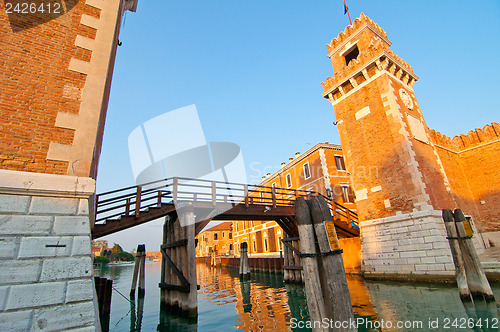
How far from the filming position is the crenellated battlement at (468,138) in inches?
632

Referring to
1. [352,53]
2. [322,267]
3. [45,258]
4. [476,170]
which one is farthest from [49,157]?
[476,170]

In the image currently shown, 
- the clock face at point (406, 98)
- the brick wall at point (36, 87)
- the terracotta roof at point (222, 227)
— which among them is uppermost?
the clock face at point (406, 98)

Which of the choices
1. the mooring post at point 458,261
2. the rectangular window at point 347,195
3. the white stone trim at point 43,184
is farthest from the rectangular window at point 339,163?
the white stone trim at point 43,184

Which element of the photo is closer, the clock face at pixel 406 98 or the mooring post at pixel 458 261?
the mooring post at pixel 458 261

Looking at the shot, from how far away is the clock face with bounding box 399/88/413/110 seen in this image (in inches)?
568

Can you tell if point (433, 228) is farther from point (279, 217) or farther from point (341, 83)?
point (341, 83)

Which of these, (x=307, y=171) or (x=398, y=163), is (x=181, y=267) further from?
(x=307, y=171)

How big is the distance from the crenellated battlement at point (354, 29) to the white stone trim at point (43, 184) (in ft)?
61.8

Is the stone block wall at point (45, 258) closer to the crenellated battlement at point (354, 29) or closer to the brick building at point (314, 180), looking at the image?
the brick building at point (314, 180)

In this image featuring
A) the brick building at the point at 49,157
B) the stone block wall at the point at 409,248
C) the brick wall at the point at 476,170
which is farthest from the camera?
the brick wall at the point at 476,170

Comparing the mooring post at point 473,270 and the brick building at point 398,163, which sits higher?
the brick building at point 398,163

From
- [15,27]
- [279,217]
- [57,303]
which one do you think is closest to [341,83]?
[279,217]

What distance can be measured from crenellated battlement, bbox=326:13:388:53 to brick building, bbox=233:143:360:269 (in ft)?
27.7

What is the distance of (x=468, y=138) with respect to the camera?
57.0 feet
